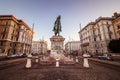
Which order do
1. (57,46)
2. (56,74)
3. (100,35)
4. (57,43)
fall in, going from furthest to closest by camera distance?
(100,35), (57,43), (57,46), (56,74)

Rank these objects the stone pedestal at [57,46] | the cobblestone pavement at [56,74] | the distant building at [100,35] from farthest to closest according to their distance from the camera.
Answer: the distant building at [100,35] → the stone pedestal at [57,46] → the cobblestone pavement at [56,74]

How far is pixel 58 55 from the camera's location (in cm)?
1399

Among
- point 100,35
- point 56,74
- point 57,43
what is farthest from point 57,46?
point 100,35

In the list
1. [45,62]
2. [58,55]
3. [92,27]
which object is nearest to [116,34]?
[92,27]

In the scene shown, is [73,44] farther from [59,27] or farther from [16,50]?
[59,27]

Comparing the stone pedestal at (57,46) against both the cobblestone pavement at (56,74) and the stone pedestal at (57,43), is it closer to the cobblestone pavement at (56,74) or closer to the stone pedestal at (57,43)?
the stone pedestal at (57,43)

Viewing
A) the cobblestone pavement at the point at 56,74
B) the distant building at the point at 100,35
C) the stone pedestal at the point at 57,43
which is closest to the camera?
the cobblestone pavement at the point at 56,74

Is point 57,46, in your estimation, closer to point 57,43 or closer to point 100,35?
point 57,43

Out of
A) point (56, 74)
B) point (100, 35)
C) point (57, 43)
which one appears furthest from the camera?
point (100, 35)

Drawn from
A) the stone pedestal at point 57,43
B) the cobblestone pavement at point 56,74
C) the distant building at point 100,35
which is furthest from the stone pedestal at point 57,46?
the distant building at point 100,35

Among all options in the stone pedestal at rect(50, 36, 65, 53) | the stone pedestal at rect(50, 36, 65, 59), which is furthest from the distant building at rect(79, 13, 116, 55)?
the stone pedestal at rect(50, 36, 65, 59)

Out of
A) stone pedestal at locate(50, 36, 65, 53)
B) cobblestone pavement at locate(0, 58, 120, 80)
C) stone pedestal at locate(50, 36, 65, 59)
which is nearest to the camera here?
cobblestone pavement at locate(0, 58, 120, 80)

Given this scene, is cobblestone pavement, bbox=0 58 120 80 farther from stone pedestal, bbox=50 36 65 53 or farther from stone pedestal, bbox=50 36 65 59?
stone pedestal, bbox=50 36 65 53

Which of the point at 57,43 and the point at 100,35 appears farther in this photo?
the point at 100,35
